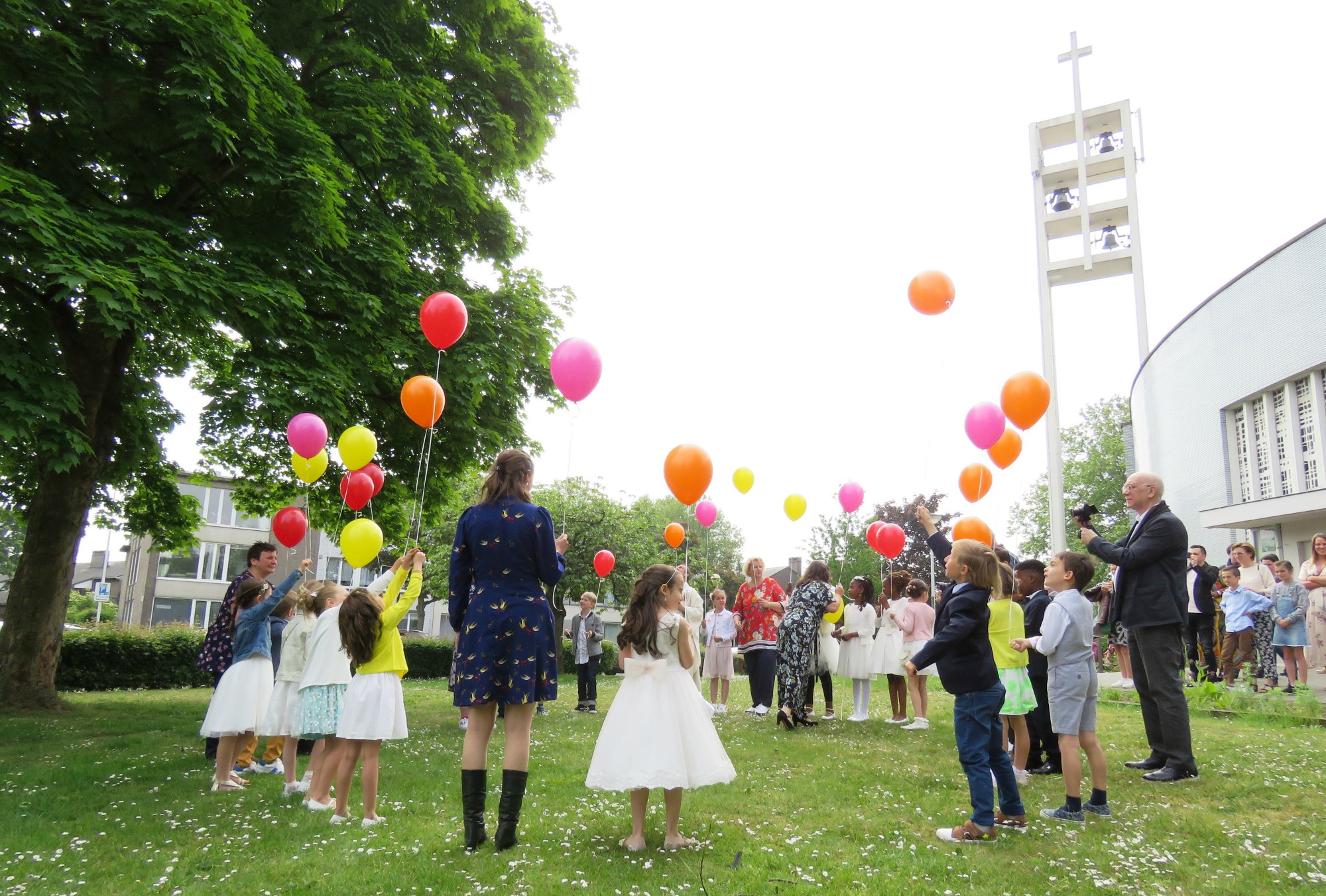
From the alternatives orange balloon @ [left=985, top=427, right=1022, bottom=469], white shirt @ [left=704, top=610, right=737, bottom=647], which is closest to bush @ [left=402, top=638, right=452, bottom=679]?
white shirt @ [left=704, top=610, right=737, bottom=647]

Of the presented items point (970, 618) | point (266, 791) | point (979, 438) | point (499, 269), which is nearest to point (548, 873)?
point (970, 618)

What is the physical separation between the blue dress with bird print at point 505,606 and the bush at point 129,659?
15862mm

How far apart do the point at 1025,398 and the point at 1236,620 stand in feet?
23.9

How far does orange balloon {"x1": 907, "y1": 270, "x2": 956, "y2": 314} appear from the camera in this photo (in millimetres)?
8461

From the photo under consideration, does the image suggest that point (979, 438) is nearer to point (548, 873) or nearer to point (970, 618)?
point (970, 618)

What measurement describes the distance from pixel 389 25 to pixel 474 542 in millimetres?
10272

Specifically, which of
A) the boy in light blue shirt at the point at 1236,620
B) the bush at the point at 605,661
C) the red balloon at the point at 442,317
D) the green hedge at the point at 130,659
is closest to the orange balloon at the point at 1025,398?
the red balloon at the point at 442,317

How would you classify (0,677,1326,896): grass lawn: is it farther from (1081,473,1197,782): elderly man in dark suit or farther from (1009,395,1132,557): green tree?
(1009,395,1132,557): green tree

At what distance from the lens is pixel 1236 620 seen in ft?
39.0

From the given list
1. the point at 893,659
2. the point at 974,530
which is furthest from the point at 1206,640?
the point at 974,530

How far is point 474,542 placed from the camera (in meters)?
4.76

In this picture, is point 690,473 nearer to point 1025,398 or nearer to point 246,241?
point 1025,398

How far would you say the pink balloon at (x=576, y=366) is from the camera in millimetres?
7059

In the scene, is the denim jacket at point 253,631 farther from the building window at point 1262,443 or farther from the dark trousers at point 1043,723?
the building window at point 1262,443
